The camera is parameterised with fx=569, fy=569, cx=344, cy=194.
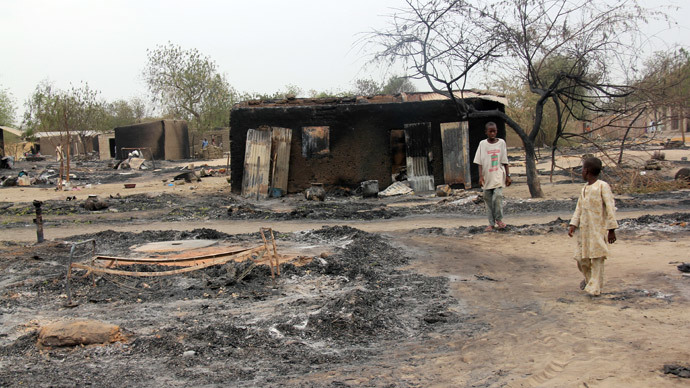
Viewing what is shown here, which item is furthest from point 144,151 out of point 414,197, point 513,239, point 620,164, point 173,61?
point 513,239

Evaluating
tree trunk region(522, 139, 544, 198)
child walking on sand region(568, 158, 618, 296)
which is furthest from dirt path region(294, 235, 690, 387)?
tree trunk region(522, 139, 544, 198)

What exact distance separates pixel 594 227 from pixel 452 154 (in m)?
11.3

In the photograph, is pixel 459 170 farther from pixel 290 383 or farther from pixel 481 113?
pixel 290 383

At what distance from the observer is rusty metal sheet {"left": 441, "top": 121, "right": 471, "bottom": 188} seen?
53.4ft

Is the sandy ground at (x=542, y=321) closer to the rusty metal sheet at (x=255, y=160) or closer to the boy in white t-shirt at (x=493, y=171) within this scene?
the boy in white t-shirt at (x=493, y=171)

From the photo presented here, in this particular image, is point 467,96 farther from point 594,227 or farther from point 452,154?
point 594,227

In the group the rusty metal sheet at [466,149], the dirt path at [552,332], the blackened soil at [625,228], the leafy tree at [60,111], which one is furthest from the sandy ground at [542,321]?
the leafy tree at [60,111]

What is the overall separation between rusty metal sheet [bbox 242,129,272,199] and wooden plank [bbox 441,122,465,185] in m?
5.03

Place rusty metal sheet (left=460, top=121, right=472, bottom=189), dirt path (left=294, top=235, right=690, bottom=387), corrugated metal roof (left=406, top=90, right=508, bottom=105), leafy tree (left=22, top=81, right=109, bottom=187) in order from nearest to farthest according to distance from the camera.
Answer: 1. dirt path (left=294, top=235, right=690, bottom=387)
2. corrugated metal roof (left=406, top=90, right=508, bottom=105)
3. rusty metal sheet (left=460, top=121, right=472, bottom=189)
4. leafy tree (left=22, top=81, right=109, bottom=187)

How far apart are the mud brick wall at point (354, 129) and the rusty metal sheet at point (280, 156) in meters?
0.28

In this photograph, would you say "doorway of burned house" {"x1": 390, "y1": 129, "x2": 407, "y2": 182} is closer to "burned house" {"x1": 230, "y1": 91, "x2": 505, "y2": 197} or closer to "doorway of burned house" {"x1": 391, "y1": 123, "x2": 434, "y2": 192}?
Answer: "burned house" {"x1": 230, "y1": 91, "x2": 505, "y2": 197}

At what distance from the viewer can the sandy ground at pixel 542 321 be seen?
352cm

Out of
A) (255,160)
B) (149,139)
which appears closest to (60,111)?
(149,139)

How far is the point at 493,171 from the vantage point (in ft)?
28.5
